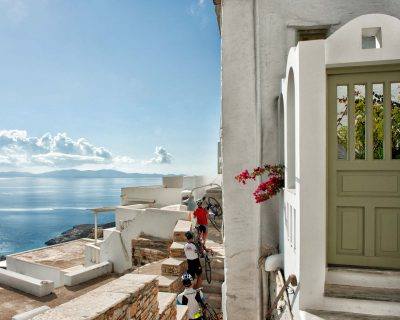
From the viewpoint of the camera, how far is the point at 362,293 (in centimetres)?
371

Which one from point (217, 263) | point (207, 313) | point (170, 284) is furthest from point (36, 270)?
point (207, 313)

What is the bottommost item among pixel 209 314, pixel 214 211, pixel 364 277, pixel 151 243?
pixel 209 314

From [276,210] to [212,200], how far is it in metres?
8.07

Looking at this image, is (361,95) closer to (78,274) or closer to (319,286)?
(319,286)

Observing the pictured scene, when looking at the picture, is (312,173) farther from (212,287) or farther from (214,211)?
(214,211)

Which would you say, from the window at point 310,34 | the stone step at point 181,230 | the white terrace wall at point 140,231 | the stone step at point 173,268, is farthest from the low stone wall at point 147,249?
the window at point 310,34

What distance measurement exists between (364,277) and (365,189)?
108 centimetres

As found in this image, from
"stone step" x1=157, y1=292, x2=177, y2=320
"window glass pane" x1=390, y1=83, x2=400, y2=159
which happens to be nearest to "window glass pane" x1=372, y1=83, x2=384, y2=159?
"window glass pane" x1=390, y1=83, x2=400, y2=159

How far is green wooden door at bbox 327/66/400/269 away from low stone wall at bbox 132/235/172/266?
9.39 meters

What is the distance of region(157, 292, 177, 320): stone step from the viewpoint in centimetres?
583

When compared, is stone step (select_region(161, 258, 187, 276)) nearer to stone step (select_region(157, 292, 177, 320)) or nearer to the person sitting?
the person sitting

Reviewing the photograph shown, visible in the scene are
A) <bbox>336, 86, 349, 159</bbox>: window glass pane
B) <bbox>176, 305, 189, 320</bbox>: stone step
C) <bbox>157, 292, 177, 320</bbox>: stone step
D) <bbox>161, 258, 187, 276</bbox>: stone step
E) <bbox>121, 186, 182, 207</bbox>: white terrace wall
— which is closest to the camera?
<bbox>336, 86, 349, 159</bbox>: window glass pane

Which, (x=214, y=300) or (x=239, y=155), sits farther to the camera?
(x=214, y=300)

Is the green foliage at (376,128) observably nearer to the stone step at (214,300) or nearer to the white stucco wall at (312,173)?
the white stucco wall at (312,173)
